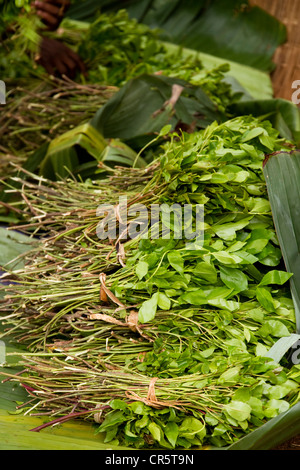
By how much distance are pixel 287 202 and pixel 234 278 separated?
19cm

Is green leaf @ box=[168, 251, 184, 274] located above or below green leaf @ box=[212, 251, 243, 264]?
below

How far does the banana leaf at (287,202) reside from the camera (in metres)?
0.92

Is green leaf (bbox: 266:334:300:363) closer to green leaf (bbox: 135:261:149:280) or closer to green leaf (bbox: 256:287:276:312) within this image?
green leaf (bbox: 256:287:276:312)

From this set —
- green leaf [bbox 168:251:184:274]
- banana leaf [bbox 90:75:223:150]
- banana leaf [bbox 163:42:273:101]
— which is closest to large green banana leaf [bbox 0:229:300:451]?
green leaf [bbox 168:251:184:274]

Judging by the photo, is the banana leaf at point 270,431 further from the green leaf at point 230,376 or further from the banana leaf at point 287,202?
the banana leaf at point 287,202

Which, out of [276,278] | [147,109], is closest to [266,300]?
[276,278]

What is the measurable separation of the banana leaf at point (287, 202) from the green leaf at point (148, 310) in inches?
10.1

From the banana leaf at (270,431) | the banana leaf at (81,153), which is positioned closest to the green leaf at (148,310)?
the banana leaf at (270,431)

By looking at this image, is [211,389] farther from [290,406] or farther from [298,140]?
[298,140]

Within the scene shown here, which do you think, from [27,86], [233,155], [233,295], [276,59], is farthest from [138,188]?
[276,59]

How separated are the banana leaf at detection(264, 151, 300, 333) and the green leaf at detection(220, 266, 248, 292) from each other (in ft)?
0.30

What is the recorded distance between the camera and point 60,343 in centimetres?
96

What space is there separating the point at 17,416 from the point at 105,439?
8.5 inches

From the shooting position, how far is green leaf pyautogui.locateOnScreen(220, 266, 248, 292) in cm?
89
